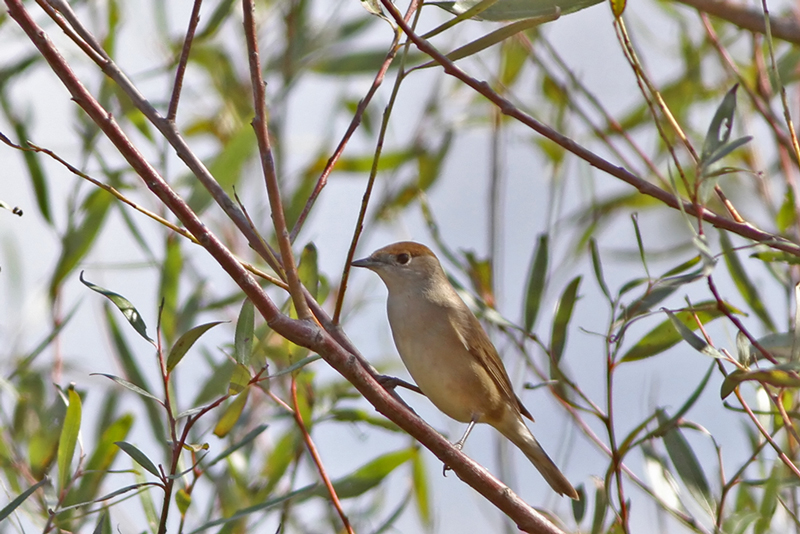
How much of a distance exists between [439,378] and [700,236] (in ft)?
7.10

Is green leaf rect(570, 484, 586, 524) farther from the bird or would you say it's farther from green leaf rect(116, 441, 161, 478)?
green leaf rect(116, 441, 161, 478)

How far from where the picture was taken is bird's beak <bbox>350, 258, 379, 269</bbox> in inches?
163

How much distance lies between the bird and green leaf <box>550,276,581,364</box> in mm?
1145

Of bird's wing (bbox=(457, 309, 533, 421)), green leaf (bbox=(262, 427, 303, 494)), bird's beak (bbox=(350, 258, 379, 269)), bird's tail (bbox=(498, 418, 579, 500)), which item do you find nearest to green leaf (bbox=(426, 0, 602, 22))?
green leaf (bbox=(262, 427, 303, 494))

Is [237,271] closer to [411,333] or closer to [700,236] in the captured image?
[700,236]

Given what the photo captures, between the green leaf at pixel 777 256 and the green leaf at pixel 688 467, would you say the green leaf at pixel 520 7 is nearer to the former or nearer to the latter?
the green leaf at pixel 777 256

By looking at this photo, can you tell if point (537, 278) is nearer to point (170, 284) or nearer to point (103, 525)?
point (170, 284)

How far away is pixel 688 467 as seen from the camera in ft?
8.14

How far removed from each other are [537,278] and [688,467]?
0.80 m

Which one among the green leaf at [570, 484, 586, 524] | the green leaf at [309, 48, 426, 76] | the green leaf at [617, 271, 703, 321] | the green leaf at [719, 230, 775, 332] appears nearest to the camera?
the green leaf at [617, 271, 703, 321]

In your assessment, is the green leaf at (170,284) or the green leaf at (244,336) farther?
the green leaf at (170,284)

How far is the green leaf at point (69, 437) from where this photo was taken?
7.34ft

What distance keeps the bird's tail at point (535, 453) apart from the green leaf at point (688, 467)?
4.54 ft

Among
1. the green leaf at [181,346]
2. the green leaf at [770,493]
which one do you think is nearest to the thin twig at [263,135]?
the green leaf at [181,346]
